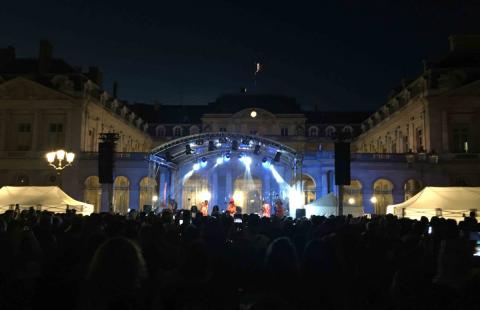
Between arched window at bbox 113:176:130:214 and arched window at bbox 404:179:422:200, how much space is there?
25.2 meters

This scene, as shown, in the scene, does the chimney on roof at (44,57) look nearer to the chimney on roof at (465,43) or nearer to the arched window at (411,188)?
the arched window at (411,188)

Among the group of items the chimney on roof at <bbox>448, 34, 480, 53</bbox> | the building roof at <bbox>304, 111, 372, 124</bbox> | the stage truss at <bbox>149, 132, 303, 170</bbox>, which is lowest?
the stage truss at <bbox>149, 132, 303, 170</bbox>

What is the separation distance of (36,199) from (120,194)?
2363 cm

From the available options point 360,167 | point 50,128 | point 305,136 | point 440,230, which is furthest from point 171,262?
point 305,136

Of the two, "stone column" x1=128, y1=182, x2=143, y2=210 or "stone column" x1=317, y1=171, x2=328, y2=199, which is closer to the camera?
"stone column" x1=317, y1=171, x2=328, y2=199

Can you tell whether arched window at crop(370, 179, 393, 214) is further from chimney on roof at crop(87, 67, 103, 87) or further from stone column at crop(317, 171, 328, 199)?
chimney on roof at crop(87, 67, 103, 87)

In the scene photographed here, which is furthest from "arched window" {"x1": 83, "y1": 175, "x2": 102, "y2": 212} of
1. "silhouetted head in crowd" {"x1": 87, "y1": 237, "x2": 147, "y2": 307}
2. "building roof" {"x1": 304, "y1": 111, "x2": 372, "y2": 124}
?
"silhouetted head in crowd" {"x1": 87, "y1": 237, "x2": 147, "y2": 307}

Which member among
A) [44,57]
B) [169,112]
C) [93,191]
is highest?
[44,57]

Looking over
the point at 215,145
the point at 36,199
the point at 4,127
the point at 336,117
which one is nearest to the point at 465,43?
the point at 336,117

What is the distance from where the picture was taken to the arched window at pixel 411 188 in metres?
40.4

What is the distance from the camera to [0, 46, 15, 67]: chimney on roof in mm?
48000

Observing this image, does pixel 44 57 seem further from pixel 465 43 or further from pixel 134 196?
pixel 465 43

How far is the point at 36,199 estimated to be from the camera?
2188 centimetres

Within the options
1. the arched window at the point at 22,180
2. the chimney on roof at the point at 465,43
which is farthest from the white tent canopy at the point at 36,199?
the chimney on roof at the point at 465,43
